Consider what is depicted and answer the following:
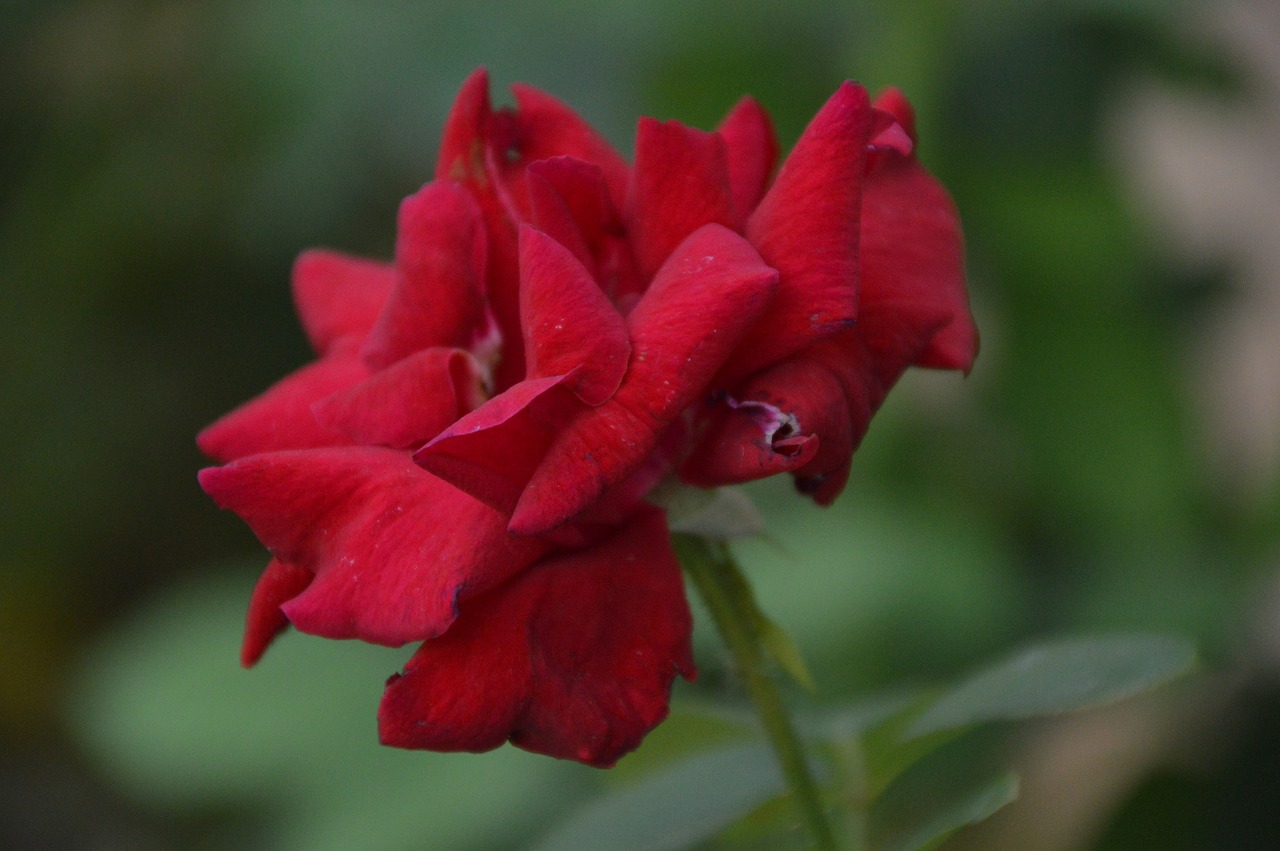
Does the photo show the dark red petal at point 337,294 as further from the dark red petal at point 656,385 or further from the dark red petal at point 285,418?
the dark red petal at point 656,385

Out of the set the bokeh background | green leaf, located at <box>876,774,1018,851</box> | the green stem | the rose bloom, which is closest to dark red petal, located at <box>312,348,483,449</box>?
the rose bloom

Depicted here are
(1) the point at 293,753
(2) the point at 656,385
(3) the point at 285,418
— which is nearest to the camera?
(2) the point at 656,385

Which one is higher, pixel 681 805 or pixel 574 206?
pixel 574 206

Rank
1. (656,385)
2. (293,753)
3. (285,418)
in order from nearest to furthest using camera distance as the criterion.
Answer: (656,385)
(285,418)
(293,753)

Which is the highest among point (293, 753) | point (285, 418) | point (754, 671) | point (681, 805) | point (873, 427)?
point (285, 418)

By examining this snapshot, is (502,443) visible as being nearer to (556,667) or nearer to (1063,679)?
(556,667)

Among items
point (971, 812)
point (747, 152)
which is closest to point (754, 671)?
point (971, 812)
